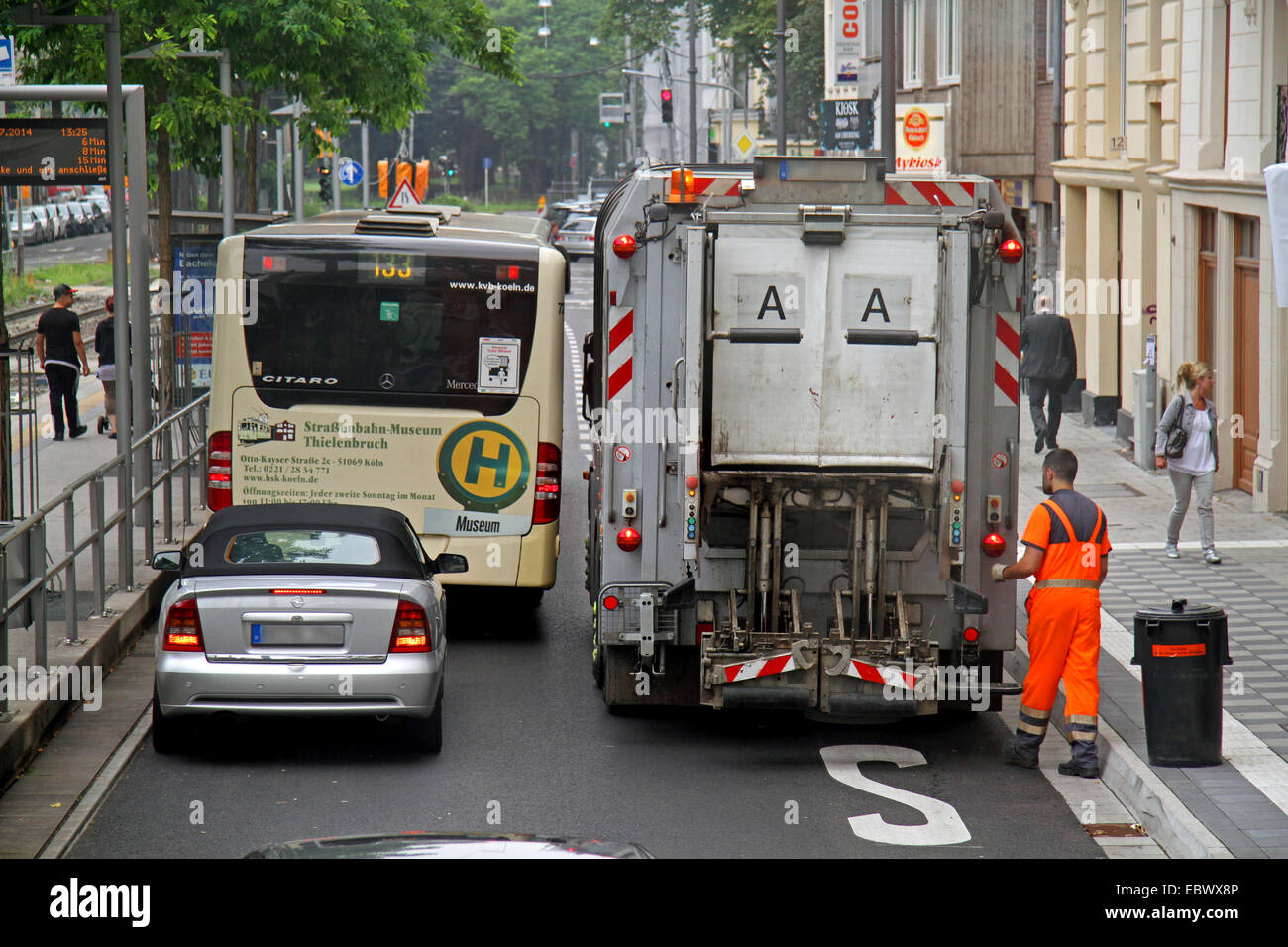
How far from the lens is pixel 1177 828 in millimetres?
8242

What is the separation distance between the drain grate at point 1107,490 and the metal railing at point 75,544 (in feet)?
30.9

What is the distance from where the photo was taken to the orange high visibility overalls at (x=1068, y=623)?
373 inches

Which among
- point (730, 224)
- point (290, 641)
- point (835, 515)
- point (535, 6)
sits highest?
point (535, 6)

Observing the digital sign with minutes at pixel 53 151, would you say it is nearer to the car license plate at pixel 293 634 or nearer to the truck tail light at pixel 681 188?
the car license plate at pixel 293 634

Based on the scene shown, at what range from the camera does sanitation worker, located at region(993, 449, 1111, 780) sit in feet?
31.1

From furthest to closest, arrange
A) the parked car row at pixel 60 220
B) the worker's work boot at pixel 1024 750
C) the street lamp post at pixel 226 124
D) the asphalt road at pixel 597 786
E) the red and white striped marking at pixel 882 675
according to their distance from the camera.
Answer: the parked car row at pixel 60 220, the street lamp post at pixel 226 124, the worker's work boot at pixel 1024 750, the red and white striped marking at pixel 882 675, the asphalt road at pixel 597 786

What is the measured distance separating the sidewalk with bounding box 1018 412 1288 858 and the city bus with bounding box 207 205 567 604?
4100 millimetres

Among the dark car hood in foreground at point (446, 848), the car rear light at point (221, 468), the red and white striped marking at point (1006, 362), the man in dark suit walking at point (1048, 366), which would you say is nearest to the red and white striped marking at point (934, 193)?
the red and white striped marking at point (1006, 362)

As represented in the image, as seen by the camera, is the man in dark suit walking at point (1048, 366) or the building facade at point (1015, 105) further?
the building facade at point (1015, 105)

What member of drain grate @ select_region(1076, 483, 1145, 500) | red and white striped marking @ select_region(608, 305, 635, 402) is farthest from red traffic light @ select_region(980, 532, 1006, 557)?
drain grate @ select_region(1076, 483, 1145, 500)

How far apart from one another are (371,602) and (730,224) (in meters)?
2.75

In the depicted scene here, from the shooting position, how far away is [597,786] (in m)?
9.27
